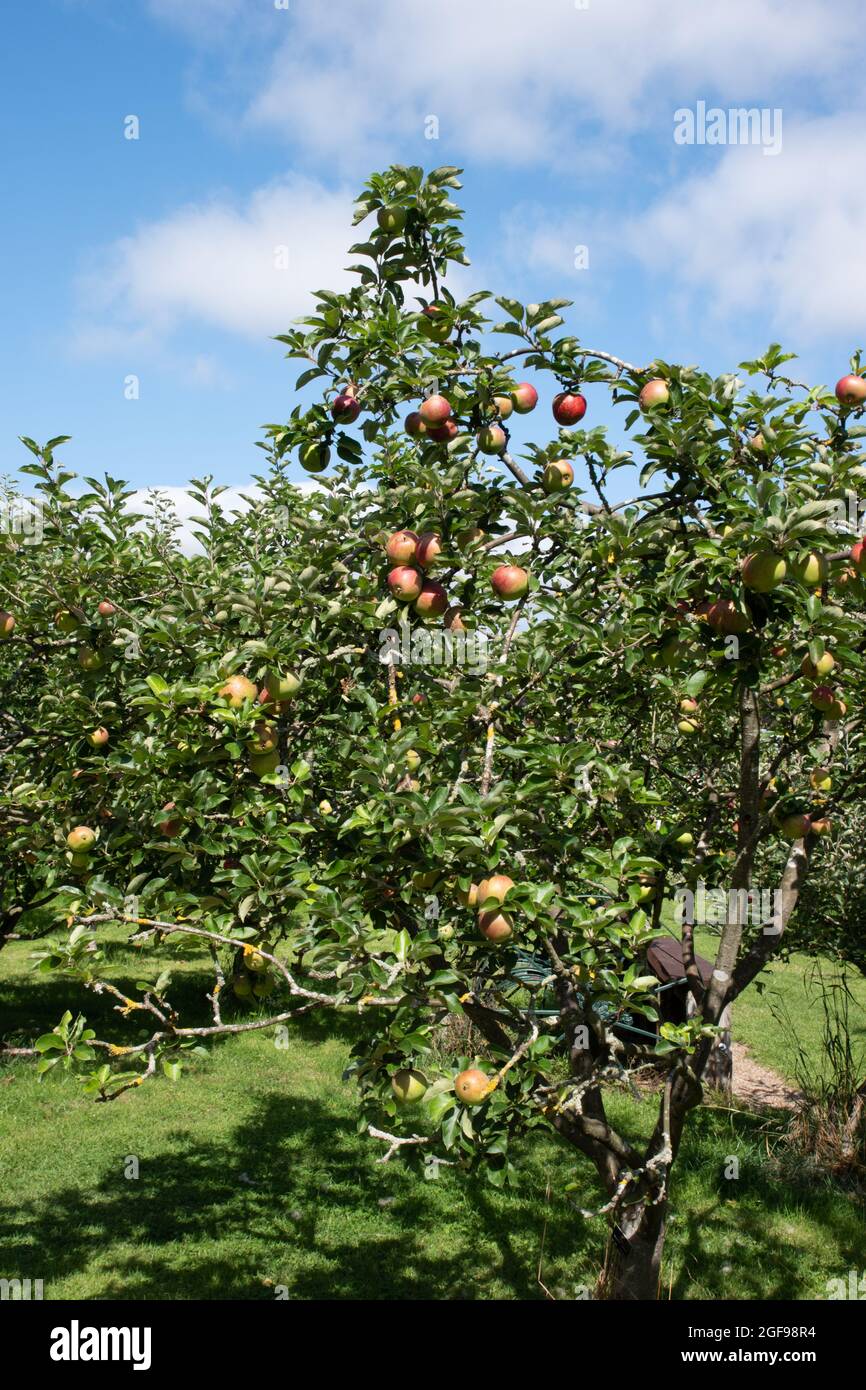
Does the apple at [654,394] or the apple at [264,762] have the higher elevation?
the apple at [654,394]

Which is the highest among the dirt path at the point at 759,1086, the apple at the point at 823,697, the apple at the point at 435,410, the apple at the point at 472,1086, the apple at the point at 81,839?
the apple at the point at 435,410

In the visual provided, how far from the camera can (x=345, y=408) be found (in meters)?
3.54

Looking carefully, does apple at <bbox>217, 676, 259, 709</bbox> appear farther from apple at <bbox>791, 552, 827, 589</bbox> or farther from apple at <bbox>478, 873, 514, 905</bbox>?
apple at <bbox>791, 552, 827, 589</bbox>

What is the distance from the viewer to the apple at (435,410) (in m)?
3.37

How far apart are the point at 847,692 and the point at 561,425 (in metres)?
1.51

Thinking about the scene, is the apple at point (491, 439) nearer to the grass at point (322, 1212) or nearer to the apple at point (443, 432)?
the apple at point (443, 432)

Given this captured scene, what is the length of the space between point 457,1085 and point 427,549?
161 cm

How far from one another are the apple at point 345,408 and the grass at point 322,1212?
13.7 feet

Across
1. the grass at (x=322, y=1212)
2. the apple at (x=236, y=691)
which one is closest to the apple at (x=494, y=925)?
the apple at (x=236, y=691)

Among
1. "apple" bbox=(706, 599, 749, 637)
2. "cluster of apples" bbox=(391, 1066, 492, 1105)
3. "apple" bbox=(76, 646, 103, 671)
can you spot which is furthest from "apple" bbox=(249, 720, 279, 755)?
"apple" bbox=(706, 599, 749, 637)

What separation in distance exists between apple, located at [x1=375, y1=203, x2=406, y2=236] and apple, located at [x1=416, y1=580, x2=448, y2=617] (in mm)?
1337

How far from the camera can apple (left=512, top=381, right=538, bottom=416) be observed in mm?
3641

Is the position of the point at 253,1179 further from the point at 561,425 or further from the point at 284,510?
the point at 561,425

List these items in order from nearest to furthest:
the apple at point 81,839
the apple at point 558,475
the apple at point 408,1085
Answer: the apple at point 408,1085 < the apple at point 558,475 < the apple at point 81,839
